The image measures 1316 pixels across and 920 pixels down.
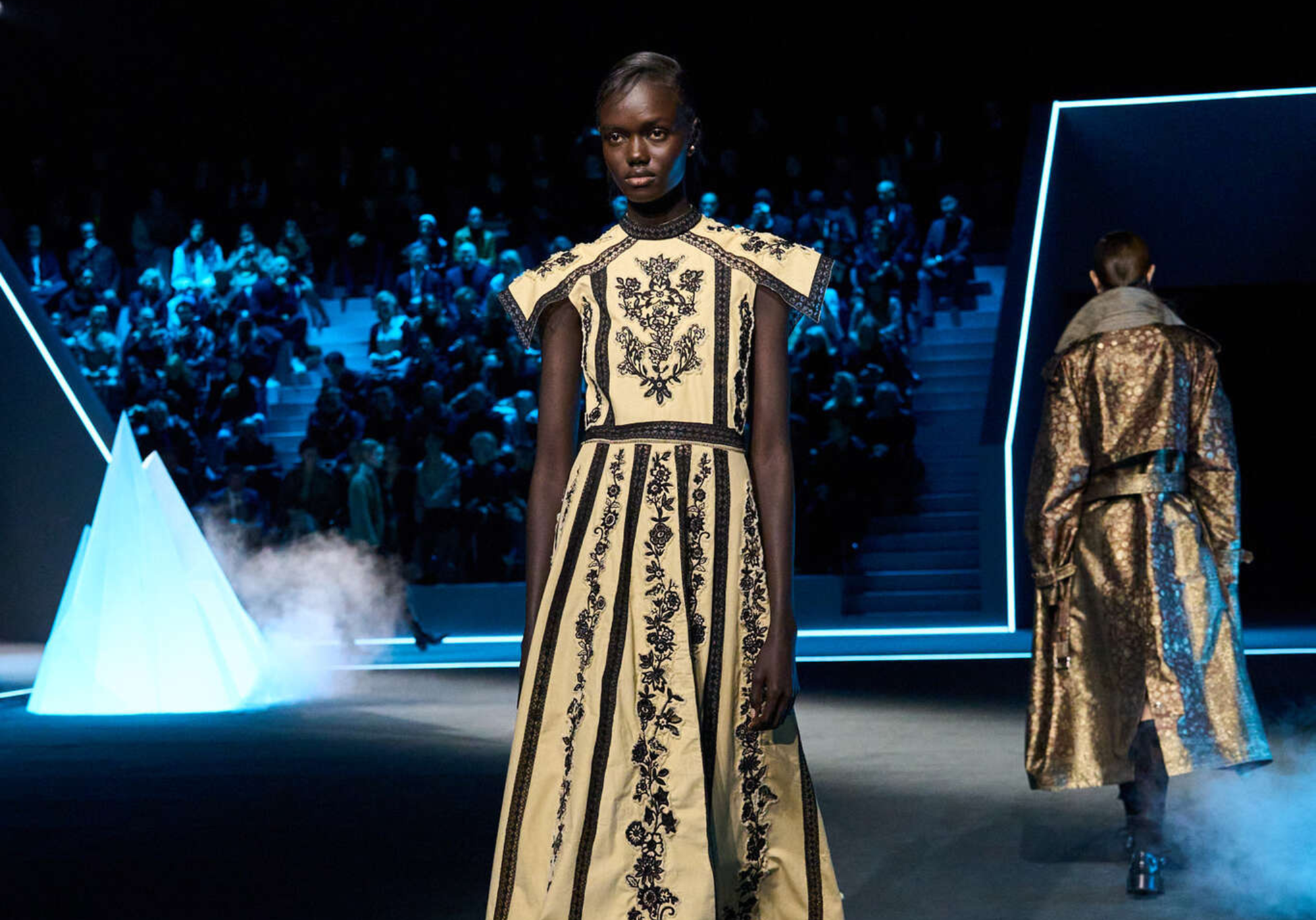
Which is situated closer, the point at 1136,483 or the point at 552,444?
the point at 552,444

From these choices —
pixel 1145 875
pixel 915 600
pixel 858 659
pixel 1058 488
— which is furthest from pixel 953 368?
pixel 1145 875

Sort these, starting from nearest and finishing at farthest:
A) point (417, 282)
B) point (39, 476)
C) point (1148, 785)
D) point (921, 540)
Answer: point (1148, 785)
point (39, 476)
point (921, 540)
point (417, 282)

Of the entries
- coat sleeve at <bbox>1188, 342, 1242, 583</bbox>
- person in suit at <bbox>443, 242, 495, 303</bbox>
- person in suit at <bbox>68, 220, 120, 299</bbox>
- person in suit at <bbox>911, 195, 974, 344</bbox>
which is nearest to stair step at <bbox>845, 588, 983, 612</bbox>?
person in suit at <bbox>911, 195, 974, 344</bbox>

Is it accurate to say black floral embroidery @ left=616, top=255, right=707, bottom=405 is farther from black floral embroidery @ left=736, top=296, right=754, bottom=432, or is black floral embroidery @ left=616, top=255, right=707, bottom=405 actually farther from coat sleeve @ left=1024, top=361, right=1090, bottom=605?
coat sleeve @ left=1024, top=361, right=1090, bottom=605

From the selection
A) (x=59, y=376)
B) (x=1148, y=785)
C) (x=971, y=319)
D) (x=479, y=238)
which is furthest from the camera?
(x=479, y=238)

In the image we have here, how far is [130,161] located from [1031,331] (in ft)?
36.9

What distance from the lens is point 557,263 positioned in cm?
253

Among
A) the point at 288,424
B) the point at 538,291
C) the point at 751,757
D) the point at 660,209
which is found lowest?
the point at 751,757

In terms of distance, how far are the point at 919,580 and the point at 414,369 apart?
4274mm

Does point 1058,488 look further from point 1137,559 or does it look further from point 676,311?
point 676,311

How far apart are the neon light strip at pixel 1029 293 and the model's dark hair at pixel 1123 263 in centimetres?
742

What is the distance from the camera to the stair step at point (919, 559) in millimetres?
12336

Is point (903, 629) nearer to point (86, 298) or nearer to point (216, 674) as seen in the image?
point (216, 674)

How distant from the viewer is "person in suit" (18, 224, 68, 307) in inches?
619
